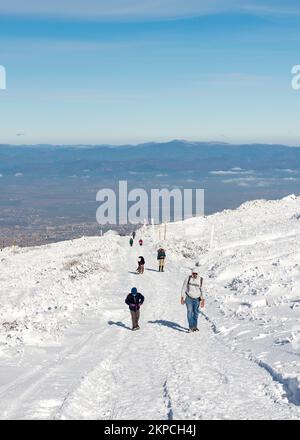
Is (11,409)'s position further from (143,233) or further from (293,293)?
(143,233)

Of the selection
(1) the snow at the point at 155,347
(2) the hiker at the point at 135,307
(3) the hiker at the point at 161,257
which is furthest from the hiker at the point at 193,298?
(3) the hiker at the point at 161,257

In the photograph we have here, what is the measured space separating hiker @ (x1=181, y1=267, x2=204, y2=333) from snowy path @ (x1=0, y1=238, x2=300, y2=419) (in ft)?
1.31

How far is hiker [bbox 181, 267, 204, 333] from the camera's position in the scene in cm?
1587

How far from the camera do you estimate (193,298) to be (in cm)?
1597

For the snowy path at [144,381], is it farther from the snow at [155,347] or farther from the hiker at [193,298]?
the hiker at [193,298]

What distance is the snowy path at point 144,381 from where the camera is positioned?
850 centimetres

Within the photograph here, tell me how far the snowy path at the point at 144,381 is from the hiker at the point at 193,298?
399 millimetres

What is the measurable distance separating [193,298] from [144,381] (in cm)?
578

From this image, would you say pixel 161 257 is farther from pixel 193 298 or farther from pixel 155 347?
pixel 155 347

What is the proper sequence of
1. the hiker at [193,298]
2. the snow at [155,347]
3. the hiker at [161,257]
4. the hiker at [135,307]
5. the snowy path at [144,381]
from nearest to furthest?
the snowy path at [144,381]
the snow at [155,347]
the hiker at [193,298]
the hiker at [135,307]
the hiker at [161,257]

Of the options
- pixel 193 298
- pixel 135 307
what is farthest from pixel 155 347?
pixel 135 307

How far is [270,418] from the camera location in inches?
315

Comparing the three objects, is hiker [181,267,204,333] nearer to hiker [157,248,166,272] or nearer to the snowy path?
the snowy path
